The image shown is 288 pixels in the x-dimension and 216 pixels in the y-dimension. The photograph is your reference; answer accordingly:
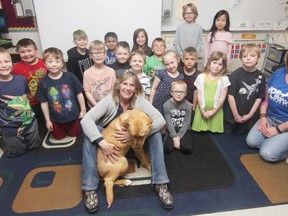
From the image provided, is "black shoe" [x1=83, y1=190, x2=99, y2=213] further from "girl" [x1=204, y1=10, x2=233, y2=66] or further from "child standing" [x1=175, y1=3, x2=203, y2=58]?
"girl" [x1=204, y1=10, x2=233, y2=66]

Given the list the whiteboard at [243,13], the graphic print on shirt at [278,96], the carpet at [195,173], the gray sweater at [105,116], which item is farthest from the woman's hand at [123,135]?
the whiteboard at [243,13]

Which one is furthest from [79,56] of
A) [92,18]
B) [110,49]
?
[92,18]

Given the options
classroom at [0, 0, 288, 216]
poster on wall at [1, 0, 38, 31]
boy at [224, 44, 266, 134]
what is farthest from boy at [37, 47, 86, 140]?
boy at [224, 44, 266, 134]

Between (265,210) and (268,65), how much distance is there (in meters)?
3.01

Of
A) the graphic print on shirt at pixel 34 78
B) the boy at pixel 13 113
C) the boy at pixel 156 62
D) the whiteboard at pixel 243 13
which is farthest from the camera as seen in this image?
the whiteboard at pixel 243 13

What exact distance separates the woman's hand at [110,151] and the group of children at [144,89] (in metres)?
0.61

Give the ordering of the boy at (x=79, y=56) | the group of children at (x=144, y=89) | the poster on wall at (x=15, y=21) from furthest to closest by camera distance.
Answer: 1. the poster on wall at (x=15, y=21)
2. the boy at (x=79, y=56)
3. the group of children at (x=144, y=89)

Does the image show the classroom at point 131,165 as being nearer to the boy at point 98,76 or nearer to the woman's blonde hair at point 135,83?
the boy at point 98,76

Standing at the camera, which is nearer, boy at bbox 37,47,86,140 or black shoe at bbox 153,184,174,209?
black shoe at bbox 153,184,174,209

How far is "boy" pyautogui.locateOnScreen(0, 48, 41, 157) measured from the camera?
6.38 ft

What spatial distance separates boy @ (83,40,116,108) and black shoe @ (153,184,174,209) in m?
1.13

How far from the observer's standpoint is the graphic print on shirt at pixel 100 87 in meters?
→ 2.30

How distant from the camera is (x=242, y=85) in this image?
2289 mm

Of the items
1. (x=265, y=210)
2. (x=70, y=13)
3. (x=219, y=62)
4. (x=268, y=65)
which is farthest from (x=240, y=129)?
(x=70, y=13)
